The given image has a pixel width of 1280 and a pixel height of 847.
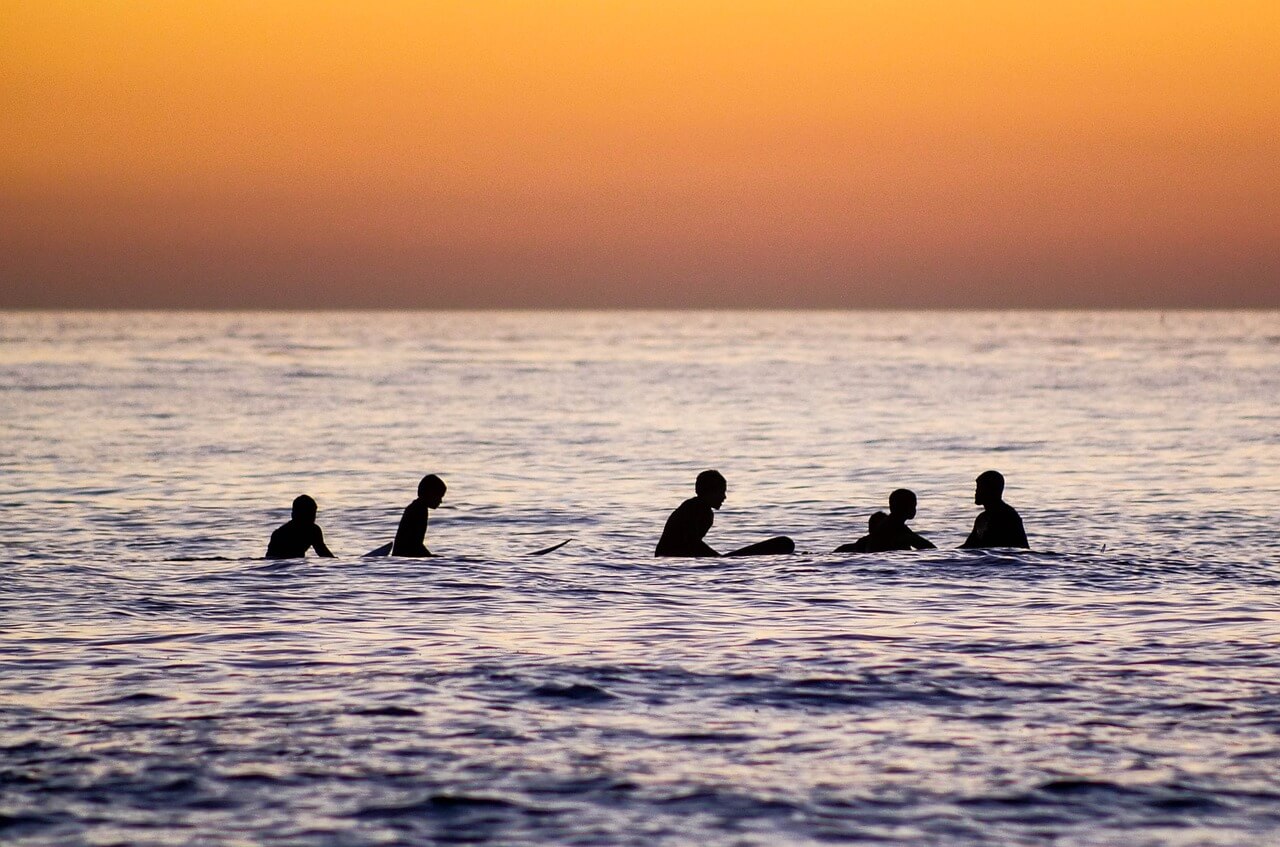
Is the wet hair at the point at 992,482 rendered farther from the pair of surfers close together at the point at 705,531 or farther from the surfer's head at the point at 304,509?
the surfer's head at the point at 304,509

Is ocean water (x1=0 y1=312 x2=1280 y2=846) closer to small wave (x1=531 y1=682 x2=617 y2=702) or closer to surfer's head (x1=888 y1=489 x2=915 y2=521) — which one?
small wave (x1=531 y1=682 x2=617 y2=702)

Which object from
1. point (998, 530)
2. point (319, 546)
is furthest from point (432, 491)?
point (998, 530)

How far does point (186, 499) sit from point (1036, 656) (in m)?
20.5

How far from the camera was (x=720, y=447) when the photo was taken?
42.8 metres

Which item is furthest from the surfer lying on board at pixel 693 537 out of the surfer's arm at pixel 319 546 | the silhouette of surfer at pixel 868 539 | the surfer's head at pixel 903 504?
the surfer's arm at pixel 319 546

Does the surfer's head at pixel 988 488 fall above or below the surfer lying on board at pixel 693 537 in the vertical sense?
above

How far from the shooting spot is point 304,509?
55.2 ft

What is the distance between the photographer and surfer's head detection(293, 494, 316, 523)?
55.1 ft

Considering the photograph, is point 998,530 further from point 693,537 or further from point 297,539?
point 297,539

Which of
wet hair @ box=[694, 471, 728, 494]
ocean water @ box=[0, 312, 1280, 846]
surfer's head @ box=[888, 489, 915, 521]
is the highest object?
wet hair @ box=[694, 471, 728, 494]

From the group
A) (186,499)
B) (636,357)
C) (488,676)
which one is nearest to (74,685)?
(488,676)

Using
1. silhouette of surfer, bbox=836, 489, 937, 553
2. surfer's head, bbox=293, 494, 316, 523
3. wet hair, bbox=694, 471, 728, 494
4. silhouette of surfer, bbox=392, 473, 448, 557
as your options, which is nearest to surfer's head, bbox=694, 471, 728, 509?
wet hair, bbox=694, 471, 728, 494

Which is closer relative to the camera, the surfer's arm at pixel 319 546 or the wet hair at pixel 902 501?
the wet hair at pixel 902 501

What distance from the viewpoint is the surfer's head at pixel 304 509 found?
1680cm
